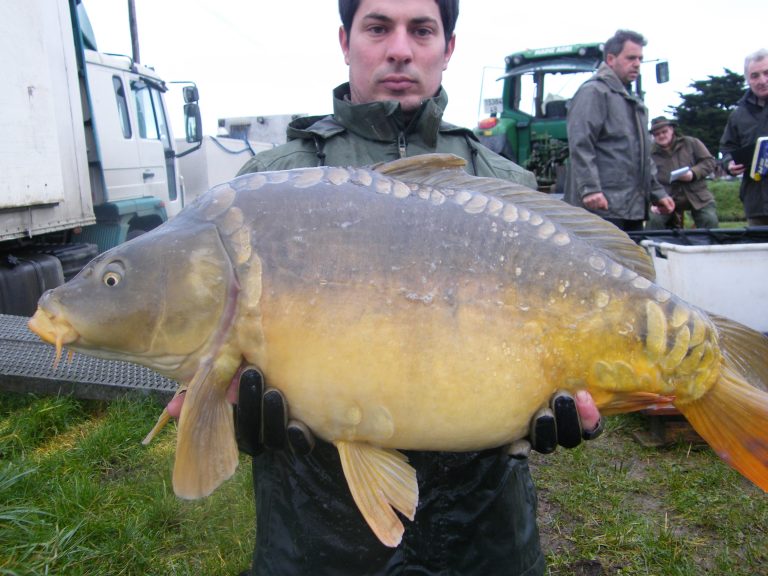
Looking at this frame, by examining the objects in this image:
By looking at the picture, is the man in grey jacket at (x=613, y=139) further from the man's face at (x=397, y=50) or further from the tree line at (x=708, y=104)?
the tree line at (x=708, y=104)

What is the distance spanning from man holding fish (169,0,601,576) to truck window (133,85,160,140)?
5.85 metres

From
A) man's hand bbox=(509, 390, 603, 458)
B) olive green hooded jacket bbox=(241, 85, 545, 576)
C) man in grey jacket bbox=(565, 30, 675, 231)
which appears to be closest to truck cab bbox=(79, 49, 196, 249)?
man in grey jacket bbox=(565, 30, 675, 231)

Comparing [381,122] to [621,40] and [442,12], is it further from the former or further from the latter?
[621,40]

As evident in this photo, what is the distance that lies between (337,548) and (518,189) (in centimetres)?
105

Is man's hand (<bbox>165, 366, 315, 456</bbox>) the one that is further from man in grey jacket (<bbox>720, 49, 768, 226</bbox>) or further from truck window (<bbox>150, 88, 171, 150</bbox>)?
truck window (<bbox>150, 88, 171, 150</bbox>)

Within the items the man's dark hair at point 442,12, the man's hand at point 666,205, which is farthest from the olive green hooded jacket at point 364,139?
the man's hand at point 666,205

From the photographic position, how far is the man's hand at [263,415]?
55.2 inches

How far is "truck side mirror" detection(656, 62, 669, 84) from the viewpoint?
32.9 feet

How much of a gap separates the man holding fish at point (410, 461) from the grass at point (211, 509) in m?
0.84

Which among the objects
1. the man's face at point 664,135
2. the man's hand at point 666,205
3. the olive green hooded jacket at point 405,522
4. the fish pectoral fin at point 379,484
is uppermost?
the man's face at point 664,135

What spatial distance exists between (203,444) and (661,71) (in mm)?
10412

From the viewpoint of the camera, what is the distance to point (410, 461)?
180 cm

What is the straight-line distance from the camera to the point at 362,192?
148 centimetres

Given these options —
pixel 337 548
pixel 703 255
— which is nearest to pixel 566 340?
pixel 337 548
